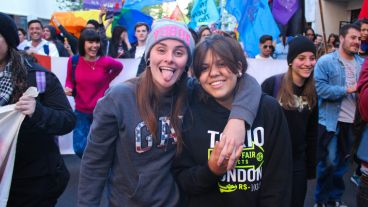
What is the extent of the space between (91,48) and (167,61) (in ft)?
11.4

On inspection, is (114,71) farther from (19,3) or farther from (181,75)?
(19,3)

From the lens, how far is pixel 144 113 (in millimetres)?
1998

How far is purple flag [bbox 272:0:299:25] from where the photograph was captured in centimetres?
680

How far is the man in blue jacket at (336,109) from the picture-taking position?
14.1ft

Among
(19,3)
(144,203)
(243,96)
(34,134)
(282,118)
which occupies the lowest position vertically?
(144,203)

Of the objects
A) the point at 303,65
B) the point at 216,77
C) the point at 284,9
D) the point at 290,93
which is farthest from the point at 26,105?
the point at 284,9

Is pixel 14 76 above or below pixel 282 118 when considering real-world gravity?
above

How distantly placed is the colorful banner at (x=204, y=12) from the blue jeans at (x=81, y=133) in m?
3.85

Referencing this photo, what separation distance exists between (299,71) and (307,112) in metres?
0.36

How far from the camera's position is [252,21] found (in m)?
7.12

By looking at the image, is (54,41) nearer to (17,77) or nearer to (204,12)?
(204,12)

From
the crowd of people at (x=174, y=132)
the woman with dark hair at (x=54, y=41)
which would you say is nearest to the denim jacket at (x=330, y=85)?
the crowd of people at (x=174, y=132)

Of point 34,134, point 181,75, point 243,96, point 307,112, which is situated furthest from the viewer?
point 307,112

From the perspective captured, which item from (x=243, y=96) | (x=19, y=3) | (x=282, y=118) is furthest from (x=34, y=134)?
(x=19, y=3)
